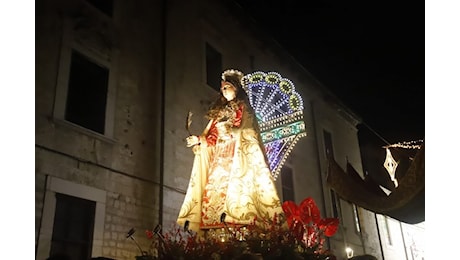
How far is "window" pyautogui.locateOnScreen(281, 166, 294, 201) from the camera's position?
12977 mm

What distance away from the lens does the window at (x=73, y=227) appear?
640cm

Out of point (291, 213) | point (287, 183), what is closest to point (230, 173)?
point (291, 213)

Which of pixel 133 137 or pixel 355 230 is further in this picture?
pixel 355 230

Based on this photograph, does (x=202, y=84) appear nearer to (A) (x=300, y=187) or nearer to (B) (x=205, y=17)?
(B) (x=205, y=17)

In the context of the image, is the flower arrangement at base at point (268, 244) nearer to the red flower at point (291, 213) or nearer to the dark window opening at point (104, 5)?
the red flower at point (291, 213)

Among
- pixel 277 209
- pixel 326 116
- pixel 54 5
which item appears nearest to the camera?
pixel 277 209

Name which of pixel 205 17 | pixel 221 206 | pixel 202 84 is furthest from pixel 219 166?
pixel 205 17

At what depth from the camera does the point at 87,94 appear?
26.1ft

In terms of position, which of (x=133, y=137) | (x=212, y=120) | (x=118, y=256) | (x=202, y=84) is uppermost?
(x=202, y=84)

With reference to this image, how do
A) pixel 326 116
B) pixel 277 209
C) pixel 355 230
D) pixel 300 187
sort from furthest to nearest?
pixel 326 116 → pixel 355 230 → pixel 300 187 → pixel 277 209

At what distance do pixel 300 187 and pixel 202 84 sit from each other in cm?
524

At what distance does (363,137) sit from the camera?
1964cm

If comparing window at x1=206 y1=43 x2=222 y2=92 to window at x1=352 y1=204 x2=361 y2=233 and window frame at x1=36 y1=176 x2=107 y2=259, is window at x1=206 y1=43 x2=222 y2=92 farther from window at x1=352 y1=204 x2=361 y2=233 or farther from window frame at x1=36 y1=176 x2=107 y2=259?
window at x1=352 y1=204 x2=361 y2=233

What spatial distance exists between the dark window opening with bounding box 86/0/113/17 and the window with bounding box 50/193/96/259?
412 cm
